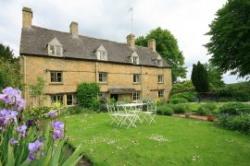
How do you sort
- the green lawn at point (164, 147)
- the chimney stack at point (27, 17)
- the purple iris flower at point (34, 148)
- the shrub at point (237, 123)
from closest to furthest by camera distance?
the purple iris flower at point (34, 148), the green lawn at point (164, 147), the shrub at point (237, 123), the chimney stack at point (27, 17)

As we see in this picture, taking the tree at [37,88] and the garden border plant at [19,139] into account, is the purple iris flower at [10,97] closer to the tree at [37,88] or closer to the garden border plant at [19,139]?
the garden border plant at [19,139]

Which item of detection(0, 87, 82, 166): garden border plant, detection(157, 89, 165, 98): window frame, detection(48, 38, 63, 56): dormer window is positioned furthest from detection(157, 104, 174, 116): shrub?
detection(0, 87, 82, 166): garden border plant

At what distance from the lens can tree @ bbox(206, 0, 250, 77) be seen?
7.83 meters

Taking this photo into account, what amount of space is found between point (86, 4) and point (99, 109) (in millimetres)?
11127

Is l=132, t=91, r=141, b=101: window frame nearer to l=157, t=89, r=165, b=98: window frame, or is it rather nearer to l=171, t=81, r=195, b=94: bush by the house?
l=157, t=89, r=165, b=98: window frame

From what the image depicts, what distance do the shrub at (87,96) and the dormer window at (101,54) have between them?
415cm

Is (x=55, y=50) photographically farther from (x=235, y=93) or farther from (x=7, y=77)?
(x=235, y=93)

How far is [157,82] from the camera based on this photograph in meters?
31.4

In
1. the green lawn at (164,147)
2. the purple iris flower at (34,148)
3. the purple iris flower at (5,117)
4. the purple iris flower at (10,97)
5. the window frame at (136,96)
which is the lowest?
the green lawn at (164,147)

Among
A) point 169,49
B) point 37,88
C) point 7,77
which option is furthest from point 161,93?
point 7,77

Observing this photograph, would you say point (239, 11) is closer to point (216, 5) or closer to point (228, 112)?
point (216, 5)

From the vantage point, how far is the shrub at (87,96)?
872 inches

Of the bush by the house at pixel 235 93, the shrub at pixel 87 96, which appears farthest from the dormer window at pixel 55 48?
the bush by the house at pixel 235 93

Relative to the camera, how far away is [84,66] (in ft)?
78.1
